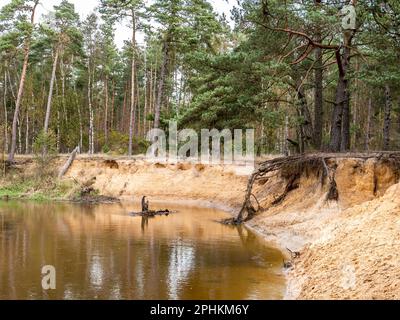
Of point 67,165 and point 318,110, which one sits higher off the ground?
point 318,110

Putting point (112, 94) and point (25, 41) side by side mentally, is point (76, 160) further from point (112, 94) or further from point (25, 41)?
point (112, 94)

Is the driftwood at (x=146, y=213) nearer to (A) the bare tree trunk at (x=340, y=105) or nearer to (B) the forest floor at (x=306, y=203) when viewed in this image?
(B) the forest floor at (x=306, y=203)

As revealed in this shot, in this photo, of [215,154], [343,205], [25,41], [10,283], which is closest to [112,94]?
[25,41]

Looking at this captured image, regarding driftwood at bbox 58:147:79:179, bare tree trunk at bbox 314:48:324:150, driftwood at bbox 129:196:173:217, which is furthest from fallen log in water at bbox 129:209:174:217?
driftwood at bbox 58:147:79:179

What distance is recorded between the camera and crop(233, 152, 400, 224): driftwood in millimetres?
17000

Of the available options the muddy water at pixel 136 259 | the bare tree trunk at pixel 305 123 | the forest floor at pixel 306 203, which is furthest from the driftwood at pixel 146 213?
the bare tree trunk at pixel 305 123

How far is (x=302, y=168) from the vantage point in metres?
20.6

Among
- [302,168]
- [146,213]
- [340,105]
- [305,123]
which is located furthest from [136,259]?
[305,123]

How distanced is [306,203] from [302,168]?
2.61m

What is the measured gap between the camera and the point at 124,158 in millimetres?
33906

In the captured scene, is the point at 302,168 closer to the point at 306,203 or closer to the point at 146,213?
the point at 306,203

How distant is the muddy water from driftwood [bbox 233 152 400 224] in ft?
5.75

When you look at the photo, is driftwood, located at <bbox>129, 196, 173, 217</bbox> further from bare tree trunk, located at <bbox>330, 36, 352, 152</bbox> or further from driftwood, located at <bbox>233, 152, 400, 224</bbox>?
bare tree trunk, located at <bbox>330, 36, 352, 152</bbox>

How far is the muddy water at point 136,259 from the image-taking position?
32.1 ft
